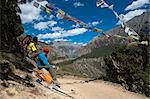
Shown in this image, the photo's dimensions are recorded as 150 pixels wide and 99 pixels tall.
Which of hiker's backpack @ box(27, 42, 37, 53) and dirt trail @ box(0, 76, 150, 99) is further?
hiker's backpack @ box(27, 42, 37, 53)

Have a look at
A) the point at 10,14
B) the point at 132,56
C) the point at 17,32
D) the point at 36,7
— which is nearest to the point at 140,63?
the point at 132,56

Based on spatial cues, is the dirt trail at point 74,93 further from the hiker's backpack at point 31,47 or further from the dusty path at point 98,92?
the hiker's backpack at point 31,47

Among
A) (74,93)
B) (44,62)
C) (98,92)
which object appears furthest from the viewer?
(98,92)

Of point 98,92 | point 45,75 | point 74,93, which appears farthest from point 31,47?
point 98,92

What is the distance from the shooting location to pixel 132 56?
92.1 ft

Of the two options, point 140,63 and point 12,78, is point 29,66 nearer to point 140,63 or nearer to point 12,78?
point 12,78

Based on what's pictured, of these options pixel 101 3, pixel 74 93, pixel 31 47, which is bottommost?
pixel 74 93

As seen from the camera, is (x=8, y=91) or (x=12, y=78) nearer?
(x=8, y=91)

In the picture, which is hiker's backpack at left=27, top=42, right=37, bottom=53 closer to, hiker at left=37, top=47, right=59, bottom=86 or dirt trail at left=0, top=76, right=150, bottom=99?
hiker at left=37, top=47, right=59, bottom=86

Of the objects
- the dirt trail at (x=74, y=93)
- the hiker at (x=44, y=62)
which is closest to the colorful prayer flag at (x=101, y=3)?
the hiker at (x=44, y=62)

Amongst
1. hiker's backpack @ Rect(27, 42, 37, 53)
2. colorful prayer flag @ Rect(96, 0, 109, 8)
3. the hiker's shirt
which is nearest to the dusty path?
the hiker's shirt

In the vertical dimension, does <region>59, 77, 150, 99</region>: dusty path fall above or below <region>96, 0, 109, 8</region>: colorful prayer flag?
below

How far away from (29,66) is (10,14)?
2990 mm

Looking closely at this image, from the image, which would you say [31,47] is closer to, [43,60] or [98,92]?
[43,60]
